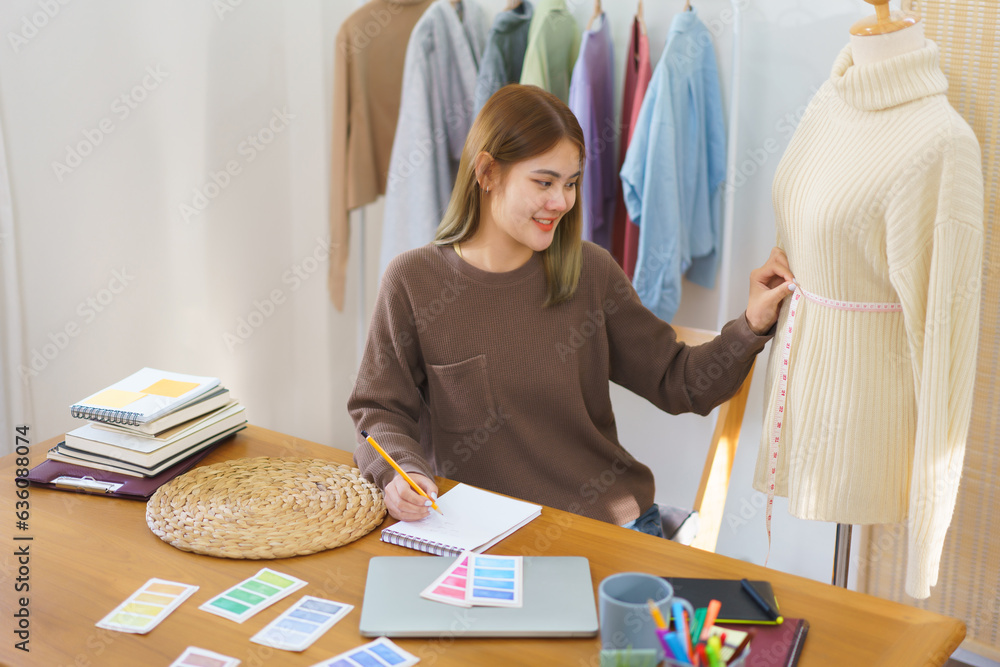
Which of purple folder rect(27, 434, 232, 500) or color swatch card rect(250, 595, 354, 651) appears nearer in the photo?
color swatch card rect(250, 595, 354, 651)

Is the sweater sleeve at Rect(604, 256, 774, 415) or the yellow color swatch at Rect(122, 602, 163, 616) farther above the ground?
the sweater sleeve at Rect(604, 256, 774, 415)

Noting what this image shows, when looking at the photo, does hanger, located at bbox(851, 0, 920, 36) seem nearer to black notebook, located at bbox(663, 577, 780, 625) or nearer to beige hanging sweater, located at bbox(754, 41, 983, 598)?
beige hanging sweater, located at bbox(754, 41, 983, 598)

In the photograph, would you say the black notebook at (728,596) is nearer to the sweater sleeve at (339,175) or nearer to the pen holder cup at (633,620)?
the pen holder cup at (633,620)

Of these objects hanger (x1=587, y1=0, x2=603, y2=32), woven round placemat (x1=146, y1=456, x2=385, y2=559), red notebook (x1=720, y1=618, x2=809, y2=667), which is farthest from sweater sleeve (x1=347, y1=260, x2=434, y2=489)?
hanger (x1=587, y1=0, x2=603, y2=32)

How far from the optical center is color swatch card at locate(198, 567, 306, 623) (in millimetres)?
1180

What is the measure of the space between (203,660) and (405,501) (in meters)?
0.43

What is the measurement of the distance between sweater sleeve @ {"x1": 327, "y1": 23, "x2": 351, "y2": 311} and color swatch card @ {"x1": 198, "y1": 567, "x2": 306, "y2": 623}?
1909 mm

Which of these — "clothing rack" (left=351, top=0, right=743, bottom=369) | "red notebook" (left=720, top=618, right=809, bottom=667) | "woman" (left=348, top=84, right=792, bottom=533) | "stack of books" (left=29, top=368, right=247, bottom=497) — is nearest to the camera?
"red notebook" (left=720, top=618, right=809, bottom=667)

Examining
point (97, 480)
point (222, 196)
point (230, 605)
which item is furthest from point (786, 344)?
point (222, 196)

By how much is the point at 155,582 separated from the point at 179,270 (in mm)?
1644

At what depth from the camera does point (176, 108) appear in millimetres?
2621

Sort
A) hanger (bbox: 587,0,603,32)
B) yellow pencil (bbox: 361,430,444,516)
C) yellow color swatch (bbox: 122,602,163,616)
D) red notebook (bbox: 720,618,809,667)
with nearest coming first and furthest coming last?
red notebook (bbox: 720,618,809,667), yellow color swatch (bbox: 122,602,163,616), yellow pencil (bbox: 361,430,444,516), hanger (bbox: 587,0,603,32)

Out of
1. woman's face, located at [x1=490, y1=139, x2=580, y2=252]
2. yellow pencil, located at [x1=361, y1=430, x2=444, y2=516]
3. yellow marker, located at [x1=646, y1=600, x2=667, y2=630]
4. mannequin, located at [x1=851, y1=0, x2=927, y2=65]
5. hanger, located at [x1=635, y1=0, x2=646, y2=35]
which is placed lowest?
yellow pencil, located at [x1=361, y1=430, x2=444, y2=516]

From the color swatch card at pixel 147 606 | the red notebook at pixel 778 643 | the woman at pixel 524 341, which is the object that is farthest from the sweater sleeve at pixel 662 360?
the color swatch card at pixel 147 606
